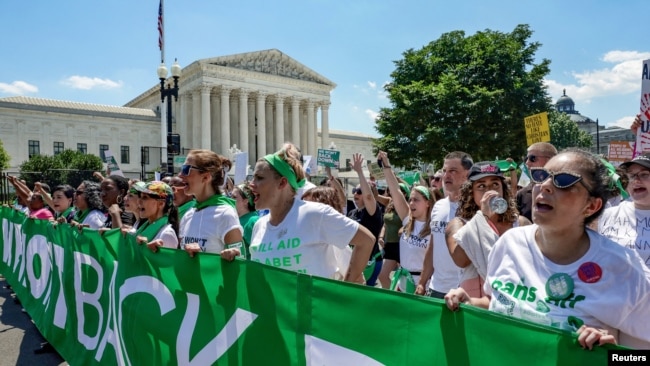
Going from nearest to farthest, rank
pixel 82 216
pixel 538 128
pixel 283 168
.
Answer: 1. pixel 283 168
2. pixel 82 216
3. pixel 538 128

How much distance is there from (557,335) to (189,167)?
115 inches

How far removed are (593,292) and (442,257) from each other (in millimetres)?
2035

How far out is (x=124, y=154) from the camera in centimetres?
6606

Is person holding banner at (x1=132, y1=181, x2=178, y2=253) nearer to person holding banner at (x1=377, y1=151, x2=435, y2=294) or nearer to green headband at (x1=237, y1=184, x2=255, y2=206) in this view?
green headband at (x1=237, y1=184, x2=255, y2=206)

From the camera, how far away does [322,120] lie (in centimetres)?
7369

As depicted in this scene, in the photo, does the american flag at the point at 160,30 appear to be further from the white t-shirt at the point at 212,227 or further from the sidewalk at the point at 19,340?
the white t-shirt at the point at 212,227

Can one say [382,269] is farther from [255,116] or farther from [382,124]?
[255,116]

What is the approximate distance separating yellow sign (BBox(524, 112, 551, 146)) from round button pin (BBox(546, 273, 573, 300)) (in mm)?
8529

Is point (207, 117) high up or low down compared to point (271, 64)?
down

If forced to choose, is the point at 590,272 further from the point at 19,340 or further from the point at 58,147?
the point at 58,147

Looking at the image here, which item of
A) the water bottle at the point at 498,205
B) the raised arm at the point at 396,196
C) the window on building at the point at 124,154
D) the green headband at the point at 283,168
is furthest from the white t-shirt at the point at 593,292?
the window on building at the point at 124,154

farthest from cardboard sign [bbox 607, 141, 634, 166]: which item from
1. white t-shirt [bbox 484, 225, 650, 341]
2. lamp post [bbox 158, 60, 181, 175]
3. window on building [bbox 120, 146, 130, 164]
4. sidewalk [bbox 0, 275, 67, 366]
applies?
window on building [bbox 120, 146, 130, 164]

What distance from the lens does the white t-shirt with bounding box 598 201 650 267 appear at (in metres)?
3.51

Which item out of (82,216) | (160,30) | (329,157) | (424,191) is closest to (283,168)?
(424,191)
